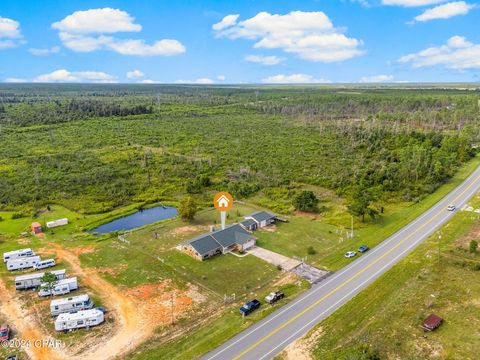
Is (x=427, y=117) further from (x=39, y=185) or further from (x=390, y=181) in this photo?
(x=39, y=185)

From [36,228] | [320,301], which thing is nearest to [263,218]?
[320,301]

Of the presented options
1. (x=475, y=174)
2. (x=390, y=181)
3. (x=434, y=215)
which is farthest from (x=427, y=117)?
(x=434, y=215)

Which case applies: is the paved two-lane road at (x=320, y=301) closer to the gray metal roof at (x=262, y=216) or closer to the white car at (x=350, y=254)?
the white car at (x=350, y=254)

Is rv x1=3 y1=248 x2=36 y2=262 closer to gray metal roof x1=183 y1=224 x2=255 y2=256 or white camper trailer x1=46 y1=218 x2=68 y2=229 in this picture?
white camper trailer x1=46 y1=218 x2=68 y2=229

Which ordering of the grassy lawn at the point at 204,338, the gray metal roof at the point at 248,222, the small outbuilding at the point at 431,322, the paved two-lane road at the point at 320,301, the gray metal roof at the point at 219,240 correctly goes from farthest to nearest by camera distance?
the gray metal roof at the point at 248,222 → the gray metal roof at the point at 219,240 → the small outbuilding at the point at 431,322 → the paved two-lane road at the point at 320,301 → the grassy lawn at the point at 204,338

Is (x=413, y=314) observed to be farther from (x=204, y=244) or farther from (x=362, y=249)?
(x=204, y=244)

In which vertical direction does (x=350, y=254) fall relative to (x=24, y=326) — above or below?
above

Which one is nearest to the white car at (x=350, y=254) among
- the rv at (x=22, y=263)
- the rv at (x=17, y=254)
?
the rv at (x=22, y=263)
